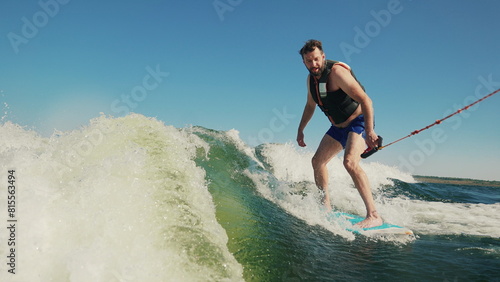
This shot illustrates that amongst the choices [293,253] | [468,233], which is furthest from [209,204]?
[468,233]

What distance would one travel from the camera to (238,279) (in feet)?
7.60

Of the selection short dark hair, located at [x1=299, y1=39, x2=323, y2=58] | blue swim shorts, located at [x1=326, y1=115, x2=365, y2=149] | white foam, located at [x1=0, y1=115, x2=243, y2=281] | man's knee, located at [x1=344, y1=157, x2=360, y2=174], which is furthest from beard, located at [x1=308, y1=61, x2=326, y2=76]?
white foam, located at [x1=0, y1=115, x2=243, y2=281]

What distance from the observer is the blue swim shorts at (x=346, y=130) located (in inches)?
184

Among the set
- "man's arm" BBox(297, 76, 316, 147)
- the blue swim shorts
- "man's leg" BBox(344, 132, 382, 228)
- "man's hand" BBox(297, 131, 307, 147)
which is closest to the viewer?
"man's leg" BBox(344, 132, 382, 228)

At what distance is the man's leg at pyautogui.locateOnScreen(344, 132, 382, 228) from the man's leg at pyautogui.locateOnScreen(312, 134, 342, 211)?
0.50 m

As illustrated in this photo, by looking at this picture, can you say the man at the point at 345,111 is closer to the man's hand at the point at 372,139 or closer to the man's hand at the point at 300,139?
the man's hand at the point at 372,139

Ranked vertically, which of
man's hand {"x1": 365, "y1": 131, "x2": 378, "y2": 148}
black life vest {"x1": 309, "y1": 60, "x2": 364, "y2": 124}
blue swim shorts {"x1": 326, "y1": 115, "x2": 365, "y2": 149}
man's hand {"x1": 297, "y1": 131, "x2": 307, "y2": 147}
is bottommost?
man's hand {"x1": 365, "y1": 131, "x2": 378, "y2": 148}

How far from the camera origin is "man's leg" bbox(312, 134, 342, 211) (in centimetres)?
513

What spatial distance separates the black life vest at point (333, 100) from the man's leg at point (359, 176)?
393mm

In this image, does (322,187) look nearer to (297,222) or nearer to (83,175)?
(297,222)

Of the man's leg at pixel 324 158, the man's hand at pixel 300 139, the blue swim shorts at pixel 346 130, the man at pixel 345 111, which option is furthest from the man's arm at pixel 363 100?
the man's hand at pixel 300 139

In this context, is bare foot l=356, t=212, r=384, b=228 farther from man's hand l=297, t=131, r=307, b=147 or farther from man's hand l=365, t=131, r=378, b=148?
man's hand l=297, t=131, r=307, b=147

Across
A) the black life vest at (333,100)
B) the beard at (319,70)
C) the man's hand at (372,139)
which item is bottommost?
the man's hand at (372,139)

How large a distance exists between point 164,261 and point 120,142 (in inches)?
96.1
